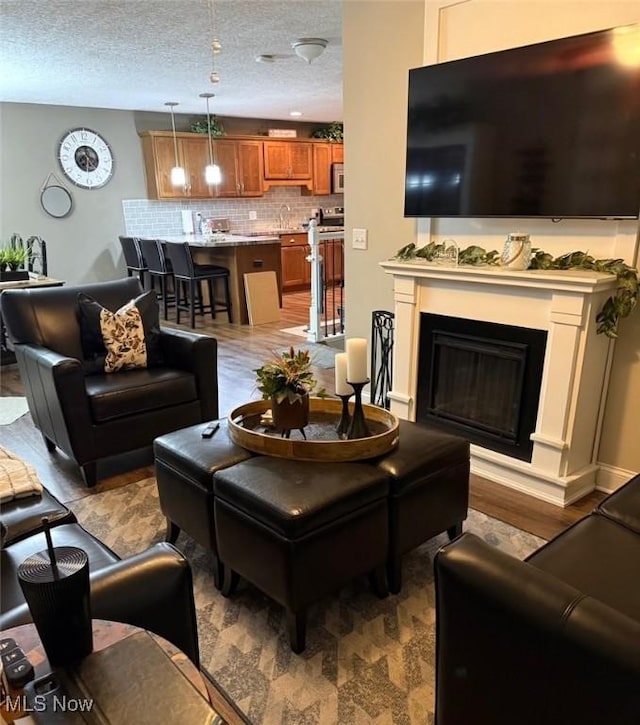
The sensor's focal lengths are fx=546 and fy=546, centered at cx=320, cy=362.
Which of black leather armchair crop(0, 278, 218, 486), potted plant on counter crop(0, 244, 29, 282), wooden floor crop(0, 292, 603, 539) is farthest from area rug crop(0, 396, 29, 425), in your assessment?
potted plant on counter crop(0, 244, 29, 282)

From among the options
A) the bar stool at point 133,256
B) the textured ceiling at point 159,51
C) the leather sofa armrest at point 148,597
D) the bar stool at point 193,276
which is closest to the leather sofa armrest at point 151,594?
the leather sofa armrest at point 148,597

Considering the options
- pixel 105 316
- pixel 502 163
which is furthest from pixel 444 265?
pixel 105 316

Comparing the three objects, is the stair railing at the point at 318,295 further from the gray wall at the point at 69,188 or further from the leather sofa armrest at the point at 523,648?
the leather sofa armrest at the point at 523,648

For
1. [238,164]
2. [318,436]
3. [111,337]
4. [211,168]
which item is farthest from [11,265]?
[238,164]

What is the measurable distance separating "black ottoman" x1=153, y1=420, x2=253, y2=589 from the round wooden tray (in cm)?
7

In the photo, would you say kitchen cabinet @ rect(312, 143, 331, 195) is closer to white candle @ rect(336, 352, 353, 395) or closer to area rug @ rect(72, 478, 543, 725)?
white candle @ rect(336, 352, 353, 395)

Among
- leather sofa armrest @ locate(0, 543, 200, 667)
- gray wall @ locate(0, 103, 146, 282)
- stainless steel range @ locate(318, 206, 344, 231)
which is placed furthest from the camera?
stainless steel range @ locate(318, 206, 344, 231)

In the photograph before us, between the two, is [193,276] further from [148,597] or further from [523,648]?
[523,648]

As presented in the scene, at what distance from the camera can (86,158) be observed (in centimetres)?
702

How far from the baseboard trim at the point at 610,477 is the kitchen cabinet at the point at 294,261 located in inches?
250

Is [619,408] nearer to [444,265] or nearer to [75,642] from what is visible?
[444,265]

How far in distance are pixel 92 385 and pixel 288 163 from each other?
21.8 feet

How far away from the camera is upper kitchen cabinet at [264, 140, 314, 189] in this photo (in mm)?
8406

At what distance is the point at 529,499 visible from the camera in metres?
2.66
